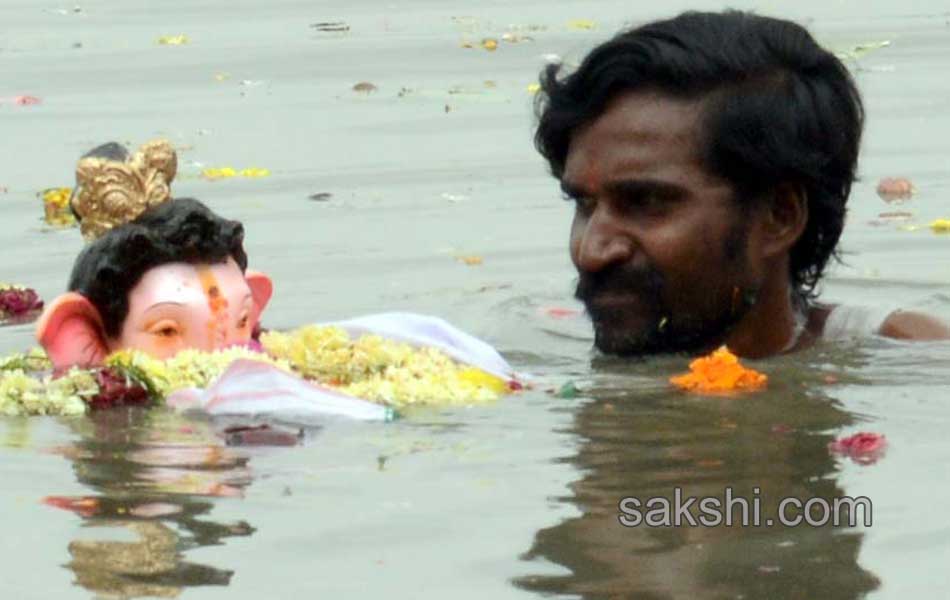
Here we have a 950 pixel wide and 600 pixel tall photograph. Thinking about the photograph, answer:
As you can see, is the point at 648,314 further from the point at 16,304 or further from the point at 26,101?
the point at 26,101

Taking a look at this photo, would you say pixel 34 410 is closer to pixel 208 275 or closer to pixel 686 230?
pixel 208 275

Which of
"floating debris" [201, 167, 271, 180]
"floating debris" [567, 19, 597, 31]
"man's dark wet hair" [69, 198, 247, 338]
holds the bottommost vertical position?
"floating debris" [201, 167, 271, 180]

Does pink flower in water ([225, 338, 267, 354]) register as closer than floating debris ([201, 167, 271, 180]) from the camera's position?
Yes

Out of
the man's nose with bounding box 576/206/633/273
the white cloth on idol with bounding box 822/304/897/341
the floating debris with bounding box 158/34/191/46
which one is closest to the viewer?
the man's nose with bounding box 576/206/633/273

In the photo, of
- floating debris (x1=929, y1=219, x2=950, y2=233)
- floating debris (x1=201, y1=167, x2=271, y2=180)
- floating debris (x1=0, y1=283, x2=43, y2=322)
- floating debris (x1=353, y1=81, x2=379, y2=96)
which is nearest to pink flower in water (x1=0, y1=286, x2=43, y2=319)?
floating debris (x1=0, y1=283, x2=43, y2=322)

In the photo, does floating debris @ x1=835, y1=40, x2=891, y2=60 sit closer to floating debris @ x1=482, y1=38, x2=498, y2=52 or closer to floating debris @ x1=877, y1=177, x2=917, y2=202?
floating debris @ x1=482, y1=38, x2=498, y2=52

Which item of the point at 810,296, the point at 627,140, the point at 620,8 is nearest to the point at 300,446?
the point at 627,140

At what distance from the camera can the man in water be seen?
23.2ft

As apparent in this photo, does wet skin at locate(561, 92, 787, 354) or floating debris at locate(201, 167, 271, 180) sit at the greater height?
wet skin at locate(561, 92, 787, 354)

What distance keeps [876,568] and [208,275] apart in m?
2.05

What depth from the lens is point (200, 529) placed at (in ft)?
18.0

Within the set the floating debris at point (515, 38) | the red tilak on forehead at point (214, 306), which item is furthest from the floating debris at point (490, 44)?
the red tilak on forehead at point (214, 306)

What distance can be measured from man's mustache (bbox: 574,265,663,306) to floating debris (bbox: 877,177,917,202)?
321cm

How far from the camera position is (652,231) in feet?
23.2
